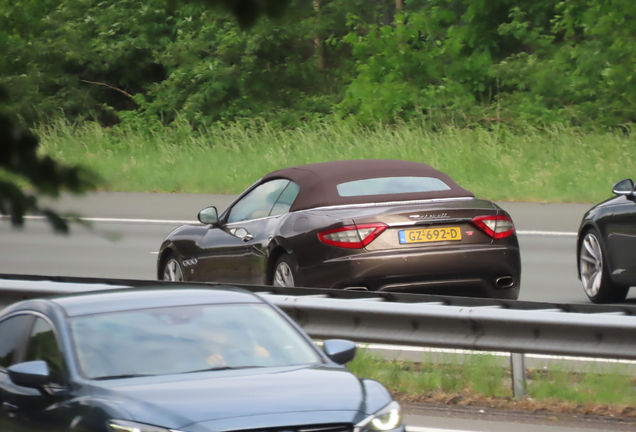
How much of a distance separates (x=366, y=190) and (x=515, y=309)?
292 centimetres

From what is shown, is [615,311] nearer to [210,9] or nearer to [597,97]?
[210,9]

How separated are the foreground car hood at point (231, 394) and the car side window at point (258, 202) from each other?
562 cm

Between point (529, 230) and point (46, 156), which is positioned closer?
point (46, 156)

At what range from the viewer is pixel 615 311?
27.2 ft

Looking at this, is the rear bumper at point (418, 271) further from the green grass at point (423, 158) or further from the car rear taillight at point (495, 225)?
the green grass at point (423, 158)

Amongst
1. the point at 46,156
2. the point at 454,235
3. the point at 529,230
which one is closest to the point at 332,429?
the point at 46,156

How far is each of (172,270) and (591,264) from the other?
4.07 metres

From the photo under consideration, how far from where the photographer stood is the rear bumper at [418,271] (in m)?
10.1

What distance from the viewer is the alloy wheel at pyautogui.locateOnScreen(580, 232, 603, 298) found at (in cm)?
1195

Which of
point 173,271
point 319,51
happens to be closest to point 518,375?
point 173,271

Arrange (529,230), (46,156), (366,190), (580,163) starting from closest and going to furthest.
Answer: (46,156) → (366,190) → (529,230) → (580,163)

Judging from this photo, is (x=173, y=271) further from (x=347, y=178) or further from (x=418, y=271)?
(x=418, y=271)

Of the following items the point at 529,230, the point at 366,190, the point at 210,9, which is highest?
the point at 210,9

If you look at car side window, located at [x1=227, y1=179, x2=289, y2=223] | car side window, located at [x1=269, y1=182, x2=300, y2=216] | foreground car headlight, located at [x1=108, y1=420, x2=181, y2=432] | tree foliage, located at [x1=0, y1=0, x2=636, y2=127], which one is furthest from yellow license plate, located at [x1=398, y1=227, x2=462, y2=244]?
tree foliage, located at [x1=0, y1=0, x2=636, y2=127]
